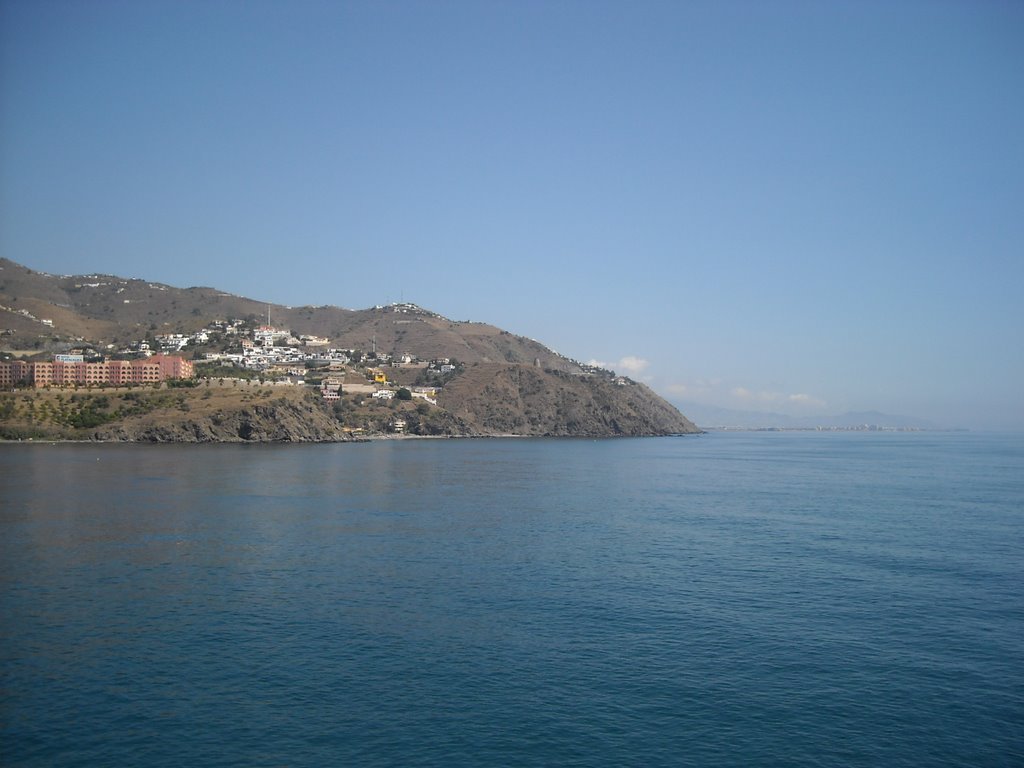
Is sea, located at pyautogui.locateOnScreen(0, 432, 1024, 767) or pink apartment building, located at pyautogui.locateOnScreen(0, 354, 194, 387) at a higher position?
pink apartment building, located at pyautogui.locateOnScreen(0, 354, 194, 387)

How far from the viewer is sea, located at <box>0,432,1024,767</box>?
64.1 ft

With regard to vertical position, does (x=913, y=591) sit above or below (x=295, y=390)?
below

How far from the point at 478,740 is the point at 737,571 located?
70.5 ft

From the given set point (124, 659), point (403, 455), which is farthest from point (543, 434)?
point (124, 659)

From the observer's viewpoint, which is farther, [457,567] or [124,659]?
[457,567]

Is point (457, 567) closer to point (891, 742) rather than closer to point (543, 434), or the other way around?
point (891, 742)

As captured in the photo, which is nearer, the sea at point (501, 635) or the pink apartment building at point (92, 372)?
the sea at point (501, 635)

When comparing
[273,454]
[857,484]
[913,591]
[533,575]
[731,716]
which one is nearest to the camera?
[731,716]

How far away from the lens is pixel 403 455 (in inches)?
4434

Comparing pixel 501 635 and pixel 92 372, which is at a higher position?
pixel 92 372

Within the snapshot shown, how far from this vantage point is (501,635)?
27156mm

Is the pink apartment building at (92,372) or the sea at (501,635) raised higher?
the pink apartment building at (92,372)

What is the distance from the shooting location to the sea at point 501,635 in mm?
19547

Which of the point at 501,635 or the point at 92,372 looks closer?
the point at 501,635
